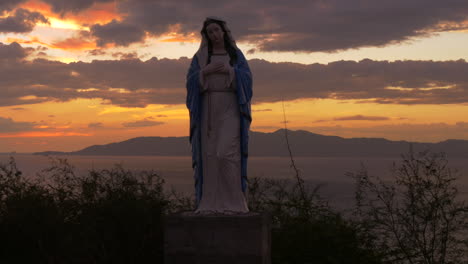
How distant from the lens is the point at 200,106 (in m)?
9.36

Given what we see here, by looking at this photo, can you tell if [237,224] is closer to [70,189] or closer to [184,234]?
[184,234]

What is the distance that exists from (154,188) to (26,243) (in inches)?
102

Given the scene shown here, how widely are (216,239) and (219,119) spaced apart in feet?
5.97

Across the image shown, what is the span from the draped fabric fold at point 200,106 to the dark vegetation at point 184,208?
187 centimetres

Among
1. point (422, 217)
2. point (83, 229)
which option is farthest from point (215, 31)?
point (422, 217)

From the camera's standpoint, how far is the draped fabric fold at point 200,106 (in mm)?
9148

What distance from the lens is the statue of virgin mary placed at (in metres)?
9.09

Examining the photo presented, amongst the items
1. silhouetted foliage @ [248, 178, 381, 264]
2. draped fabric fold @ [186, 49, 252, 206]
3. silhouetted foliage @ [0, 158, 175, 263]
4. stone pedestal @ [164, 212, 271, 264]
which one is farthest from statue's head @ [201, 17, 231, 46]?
silhouetted foliage @ [0, 158, 175, 263]

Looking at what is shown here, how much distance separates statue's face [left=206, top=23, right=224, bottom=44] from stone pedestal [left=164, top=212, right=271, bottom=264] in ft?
8.95

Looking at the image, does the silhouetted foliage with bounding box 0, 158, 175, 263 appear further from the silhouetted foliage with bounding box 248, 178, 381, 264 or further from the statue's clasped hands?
the statue's clasped hands

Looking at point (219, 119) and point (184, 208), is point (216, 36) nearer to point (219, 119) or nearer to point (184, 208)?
point (219, 119)

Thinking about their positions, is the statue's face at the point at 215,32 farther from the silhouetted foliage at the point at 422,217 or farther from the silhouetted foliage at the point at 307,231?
the silhouetted foliage at the point at 422,217

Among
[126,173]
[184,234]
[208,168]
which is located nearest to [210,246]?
[184,234]

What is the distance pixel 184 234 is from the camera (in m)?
8.74
